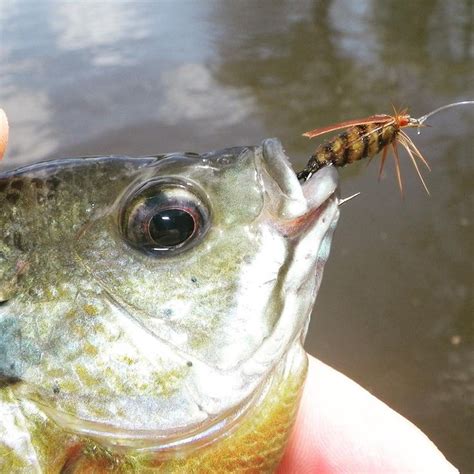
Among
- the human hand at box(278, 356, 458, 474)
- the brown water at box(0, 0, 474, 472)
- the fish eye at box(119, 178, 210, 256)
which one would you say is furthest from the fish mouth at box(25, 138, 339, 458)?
the brown water at box(0, 0, 474, 472)

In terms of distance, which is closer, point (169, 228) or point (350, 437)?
point (169, 228)

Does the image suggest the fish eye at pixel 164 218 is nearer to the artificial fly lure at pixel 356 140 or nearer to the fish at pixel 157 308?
the fish at pixel 157 308

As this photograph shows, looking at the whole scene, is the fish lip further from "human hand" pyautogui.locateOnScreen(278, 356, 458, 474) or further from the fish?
"human hand" pyautogui.locateOnScreen(278, 356, 458, 474)

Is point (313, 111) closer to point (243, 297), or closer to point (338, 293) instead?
point (338, 293)

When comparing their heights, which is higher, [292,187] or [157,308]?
[292,187]

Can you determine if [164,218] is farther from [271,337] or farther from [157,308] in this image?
[271,337]

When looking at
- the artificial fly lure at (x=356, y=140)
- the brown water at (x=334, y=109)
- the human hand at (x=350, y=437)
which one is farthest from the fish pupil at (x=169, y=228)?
the brown water at (x=334, y=109)

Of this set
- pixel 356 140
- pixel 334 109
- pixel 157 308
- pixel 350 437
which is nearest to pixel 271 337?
pixel 157 308
